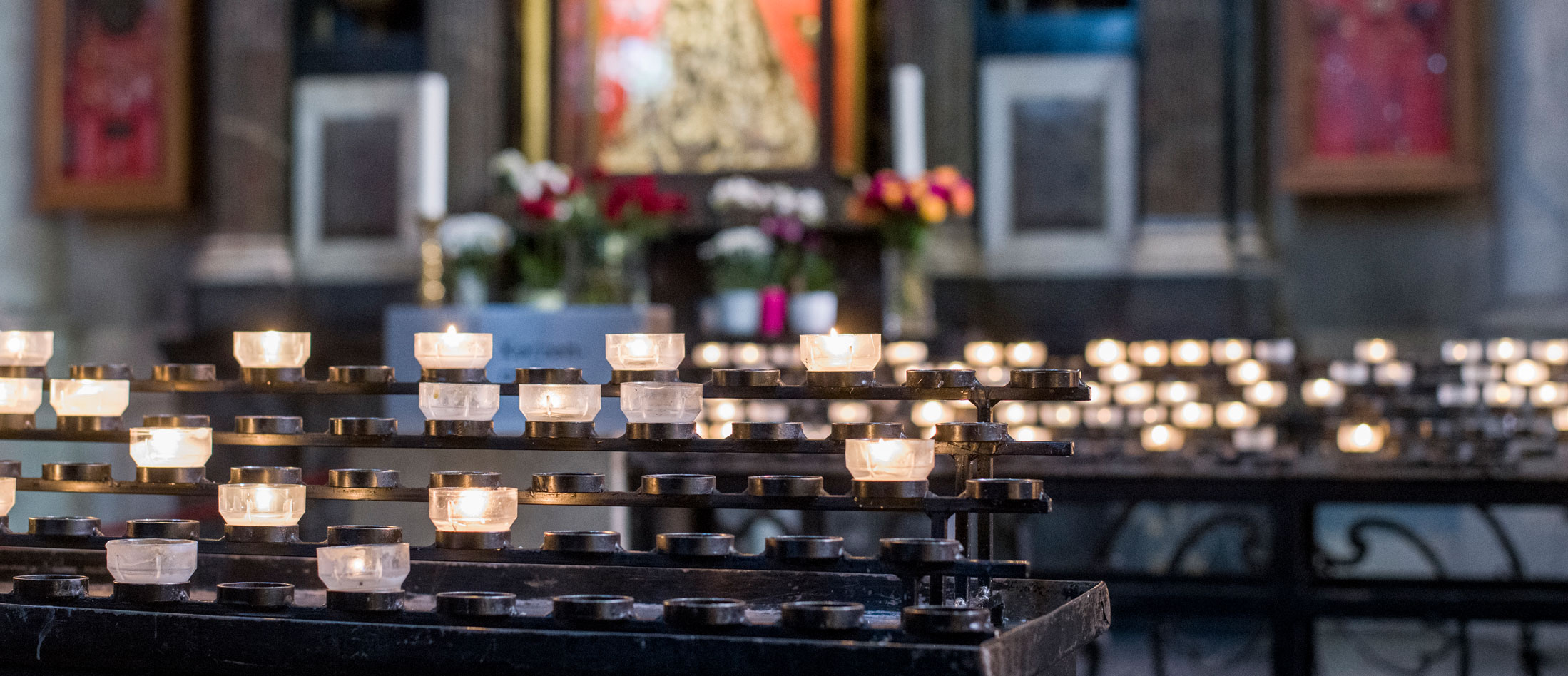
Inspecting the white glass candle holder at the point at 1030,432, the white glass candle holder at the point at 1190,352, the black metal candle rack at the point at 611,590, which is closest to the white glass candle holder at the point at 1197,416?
the white glass candle holder at the point at 1190,352

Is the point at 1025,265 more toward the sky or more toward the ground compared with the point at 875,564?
more toward the sky

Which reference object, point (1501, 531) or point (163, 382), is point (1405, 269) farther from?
point (163, 382)

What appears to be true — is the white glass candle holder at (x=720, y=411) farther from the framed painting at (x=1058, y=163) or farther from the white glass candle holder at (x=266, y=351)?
the white glass candle holder at (x=266, y=351)

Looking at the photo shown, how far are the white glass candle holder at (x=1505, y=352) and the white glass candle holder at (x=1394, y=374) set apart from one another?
24 centimetres

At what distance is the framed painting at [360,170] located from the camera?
21.4 feet

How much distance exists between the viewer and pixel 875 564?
1.55 metres

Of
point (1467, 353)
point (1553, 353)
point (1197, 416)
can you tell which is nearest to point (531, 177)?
point (1197, 416)

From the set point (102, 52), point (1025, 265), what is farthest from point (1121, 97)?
point (102, 52)

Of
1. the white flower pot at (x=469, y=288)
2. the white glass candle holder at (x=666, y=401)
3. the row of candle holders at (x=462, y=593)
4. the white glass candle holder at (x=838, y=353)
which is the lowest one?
the row of candle holders at (x=462, y=593)

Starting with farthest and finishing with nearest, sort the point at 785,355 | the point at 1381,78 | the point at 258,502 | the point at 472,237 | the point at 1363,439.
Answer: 1. the point at 1381,78
2. the point at 472,237
3. the point at 785,355
4. the point at 1363,439
5. the point at 258,502

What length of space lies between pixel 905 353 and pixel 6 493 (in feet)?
11.5

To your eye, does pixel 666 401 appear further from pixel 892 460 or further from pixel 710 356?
pixel 710 356

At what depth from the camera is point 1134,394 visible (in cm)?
453

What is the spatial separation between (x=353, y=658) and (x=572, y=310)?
2720 mm
